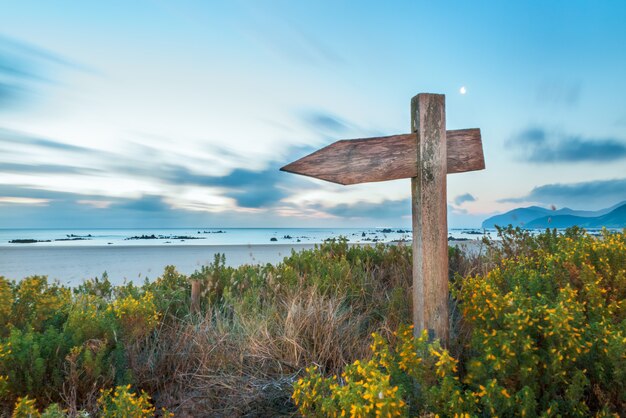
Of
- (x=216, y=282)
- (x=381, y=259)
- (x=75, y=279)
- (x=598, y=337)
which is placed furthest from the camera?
(x=75, y=279)

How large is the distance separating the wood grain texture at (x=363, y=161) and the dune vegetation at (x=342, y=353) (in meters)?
1.13

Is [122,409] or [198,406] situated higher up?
[122,409]

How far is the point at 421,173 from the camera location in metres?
3.50

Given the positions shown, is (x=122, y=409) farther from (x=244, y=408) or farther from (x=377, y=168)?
(x=377, y=168)

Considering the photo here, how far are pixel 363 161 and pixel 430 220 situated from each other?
76 centimetres

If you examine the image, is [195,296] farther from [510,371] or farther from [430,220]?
[510,371]

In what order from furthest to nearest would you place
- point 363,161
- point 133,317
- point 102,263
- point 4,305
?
point 102,263
point 133,317
point 4,305
point 363,161

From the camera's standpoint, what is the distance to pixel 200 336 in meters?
4.65

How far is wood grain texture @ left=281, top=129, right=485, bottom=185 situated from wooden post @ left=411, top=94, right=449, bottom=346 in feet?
0.35

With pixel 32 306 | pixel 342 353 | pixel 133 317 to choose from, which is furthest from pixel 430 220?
pixel 32 306

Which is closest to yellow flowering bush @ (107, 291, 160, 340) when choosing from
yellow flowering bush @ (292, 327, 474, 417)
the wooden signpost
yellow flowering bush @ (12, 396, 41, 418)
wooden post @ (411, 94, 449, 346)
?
yellow flowering bush @ (12, 396, 41, 418)

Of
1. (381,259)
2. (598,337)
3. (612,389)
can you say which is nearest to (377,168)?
(598,337)

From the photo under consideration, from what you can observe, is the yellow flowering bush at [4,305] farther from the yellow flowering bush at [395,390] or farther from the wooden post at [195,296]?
the yellow flowering bush at [395,390]

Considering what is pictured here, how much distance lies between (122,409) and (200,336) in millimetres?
2006
